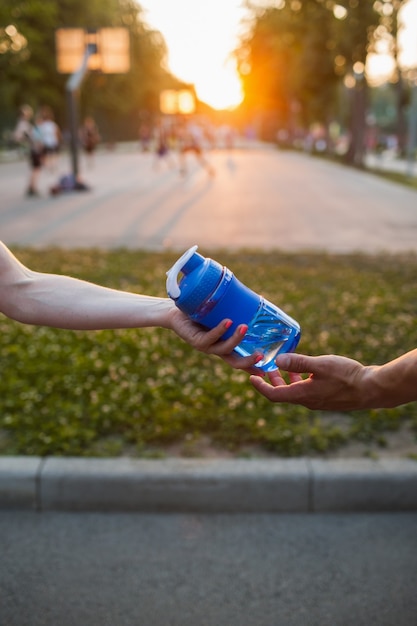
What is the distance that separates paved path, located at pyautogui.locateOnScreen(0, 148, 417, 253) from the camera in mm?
11977

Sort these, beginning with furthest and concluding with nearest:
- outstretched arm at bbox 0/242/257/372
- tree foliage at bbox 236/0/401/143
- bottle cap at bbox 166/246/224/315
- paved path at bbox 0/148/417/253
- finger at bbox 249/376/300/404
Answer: tree foliage at bbox 236/0/401/143, paved path at bbox 0/148/417/253, outstretched arm at bbox 0/242/257/372, finger at bbox 249/376/300/404, bottle cap at bbox 166/246/224/315

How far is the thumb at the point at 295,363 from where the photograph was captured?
2.34 metres

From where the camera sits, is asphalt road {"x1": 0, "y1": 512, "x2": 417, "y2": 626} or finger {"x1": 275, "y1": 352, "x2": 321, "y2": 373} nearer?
finger {"x1": 275, "y1": 352, "x2": 321, "y2": 373}

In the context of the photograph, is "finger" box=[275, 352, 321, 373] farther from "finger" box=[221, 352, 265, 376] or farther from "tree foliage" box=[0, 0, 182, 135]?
"tree foliage" box=[0, 0, 182, 135]

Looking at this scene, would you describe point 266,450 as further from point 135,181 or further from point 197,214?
Result: point 135,181

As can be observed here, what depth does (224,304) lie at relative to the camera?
2211mm

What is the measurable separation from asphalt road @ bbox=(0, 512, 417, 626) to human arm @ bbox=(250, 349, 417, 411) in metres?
1.10

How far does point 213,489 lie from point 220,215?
12.0 metres

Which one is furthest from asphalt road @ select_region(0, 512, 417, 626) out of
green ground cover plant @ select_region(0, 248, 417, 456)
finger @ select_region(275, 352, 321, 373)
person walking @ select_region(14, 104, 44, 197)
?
person walking @ select_region(14, 104, 44, 197)

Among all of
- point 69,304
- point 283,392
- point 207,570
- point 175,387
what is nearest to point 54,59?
point 175,387

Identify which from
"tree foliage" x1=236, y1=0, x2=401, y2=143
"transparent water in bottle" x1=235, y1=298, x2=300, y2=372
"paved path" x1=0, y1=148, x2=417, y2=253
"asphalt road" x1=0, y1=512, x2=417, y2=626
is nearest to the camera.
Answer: "transparent water in bottle" x1=235, y1=298, x2=300, y2=372

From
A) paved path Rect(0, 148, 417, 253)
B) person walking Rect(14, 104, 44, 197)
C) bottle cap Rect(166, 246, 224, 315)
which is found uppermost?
bottle cap Rect(166, 246, 224, 315)

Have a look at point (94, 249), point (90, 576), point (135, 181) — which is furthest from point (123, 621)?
point (135, 181)

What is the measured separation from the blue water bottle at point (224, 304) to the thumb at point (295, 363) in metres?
0.07
